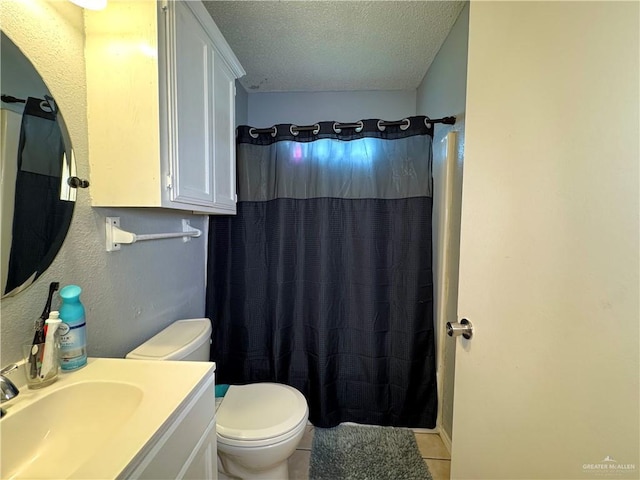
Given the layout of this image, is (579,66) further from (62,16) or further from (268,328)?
(268,328)

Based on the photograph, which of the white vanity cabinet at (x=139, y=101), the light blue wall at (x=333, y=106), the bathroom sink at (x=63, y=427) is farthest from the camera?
the light blue wall at (x=333, y=106)

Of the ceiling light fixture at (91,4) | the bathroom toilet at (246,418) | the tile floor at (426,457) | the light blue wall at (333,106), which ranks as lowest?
the tile floor at (426,457)

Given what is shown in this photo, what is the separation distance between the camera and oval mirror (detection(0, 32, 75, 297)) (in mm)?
748

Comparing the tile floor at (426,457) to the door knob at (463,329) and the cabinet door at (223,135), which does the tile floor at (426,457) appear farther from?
the cabinet door at (223,135)

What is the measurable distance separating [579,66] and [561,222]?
32 cm

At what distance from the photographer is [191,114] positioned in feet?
3.74

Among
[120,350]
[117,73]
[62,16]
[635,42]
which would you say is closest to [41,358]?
[120,350]

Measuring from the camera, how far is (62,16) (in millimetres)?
889

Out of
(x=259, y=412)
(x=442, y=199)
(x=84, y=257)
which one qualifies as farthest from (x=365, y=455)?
(x=84, y=257)

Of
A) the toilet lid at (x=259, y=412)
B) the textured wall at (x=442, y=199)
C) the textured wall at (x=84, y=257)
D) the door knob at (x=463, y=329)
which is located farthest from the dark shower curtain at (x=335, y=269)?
the door knob at (x=463, y=329)

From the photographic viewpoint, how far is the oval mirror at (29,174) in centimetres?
75

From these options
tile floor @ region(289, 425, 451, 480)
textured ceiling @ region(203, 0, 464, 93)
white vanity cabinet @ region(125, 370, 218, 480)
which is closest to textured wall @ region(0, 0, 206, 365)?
white vanity cabinet @ region(125, 370, 218, 480)

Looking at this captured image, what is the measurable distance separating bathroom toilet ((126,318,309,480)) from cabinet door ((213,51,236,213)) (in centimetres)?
65

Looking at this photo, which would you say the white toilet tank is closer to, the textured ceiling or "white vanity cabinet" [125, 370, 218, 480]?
"white vanity cabinet" [125, 370, 218, 480]
